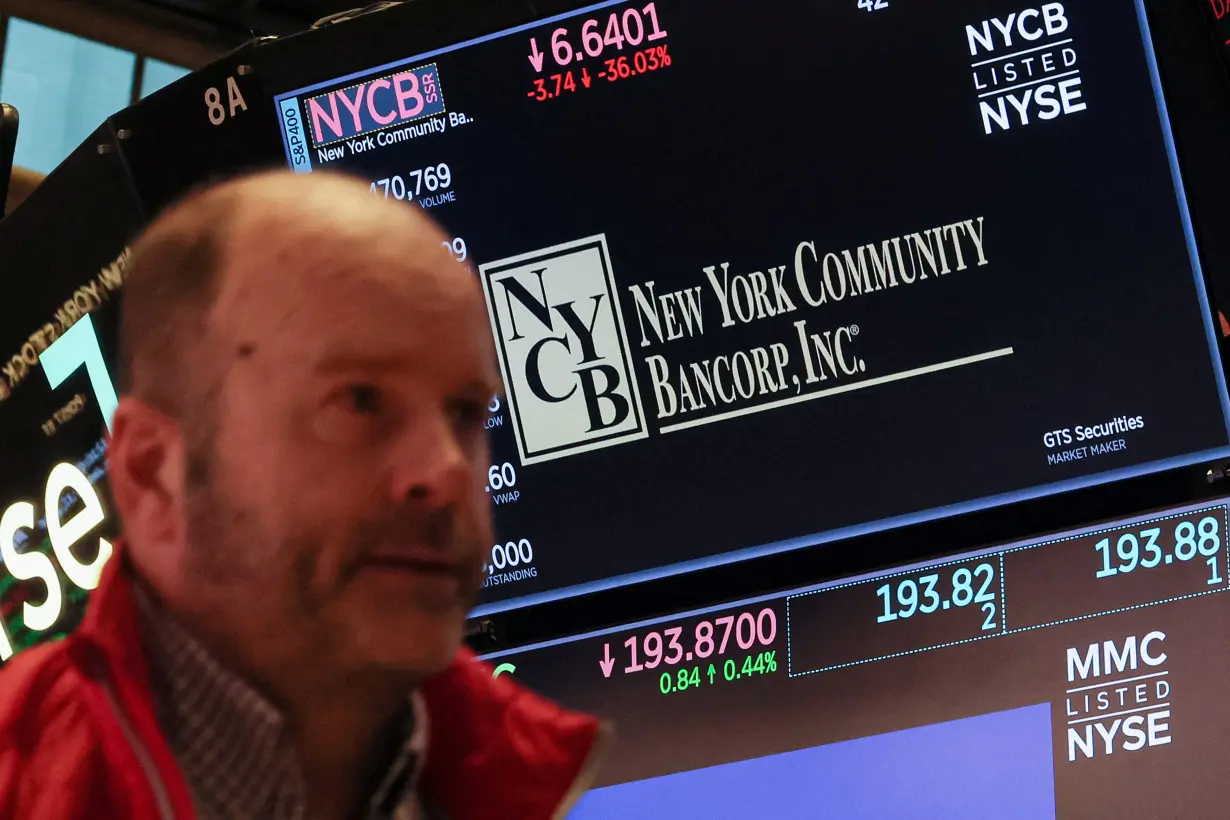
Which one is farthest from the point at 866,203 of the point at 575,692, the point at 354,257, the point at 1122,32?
the point at 354,257

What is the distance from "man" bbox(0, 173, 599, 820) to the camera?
1.14 metres

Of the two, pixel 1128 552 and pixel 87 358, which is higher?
pixel 87 358

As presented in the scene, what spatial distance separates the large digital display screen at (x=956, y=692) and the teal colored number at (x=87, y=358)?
0.99 m

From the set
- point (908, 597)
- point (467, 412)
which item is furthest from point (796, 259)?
point (467, 412)

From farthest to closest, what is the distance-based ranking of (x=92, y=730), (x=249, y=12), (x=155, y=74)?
(x=155, y=74) → (x=249, y=12) → (x=92, y=730)

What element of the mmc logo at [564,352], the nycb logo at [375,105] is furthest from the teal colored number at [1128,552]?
the nycb logo at [375,105]

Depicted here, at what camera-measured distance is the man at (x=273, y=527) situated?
1137mm

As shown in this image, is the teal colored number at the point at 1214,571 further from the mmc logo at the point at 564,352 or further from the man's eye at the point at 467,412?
the man's eye at the point at 467,412

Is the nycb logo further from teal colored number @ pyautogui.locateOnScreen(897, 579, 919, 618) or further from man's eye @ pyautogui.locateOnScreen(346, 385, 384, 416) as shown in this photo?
man's eye @ pyautogui.locateOnScreen(346, 385, 384, 416)

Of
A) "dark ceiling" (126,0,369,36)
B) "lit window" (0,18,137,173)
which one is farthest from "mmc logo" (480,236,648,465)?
"lit window" (0,18,137,173)

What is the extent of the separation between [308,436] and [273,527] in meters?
0.07

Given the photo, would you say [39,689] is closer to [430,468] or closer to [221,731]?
[221,731]

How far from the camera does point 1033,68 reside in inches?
99.3

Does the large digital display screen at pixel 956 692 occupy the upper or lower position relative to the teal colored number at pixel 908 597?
lower
